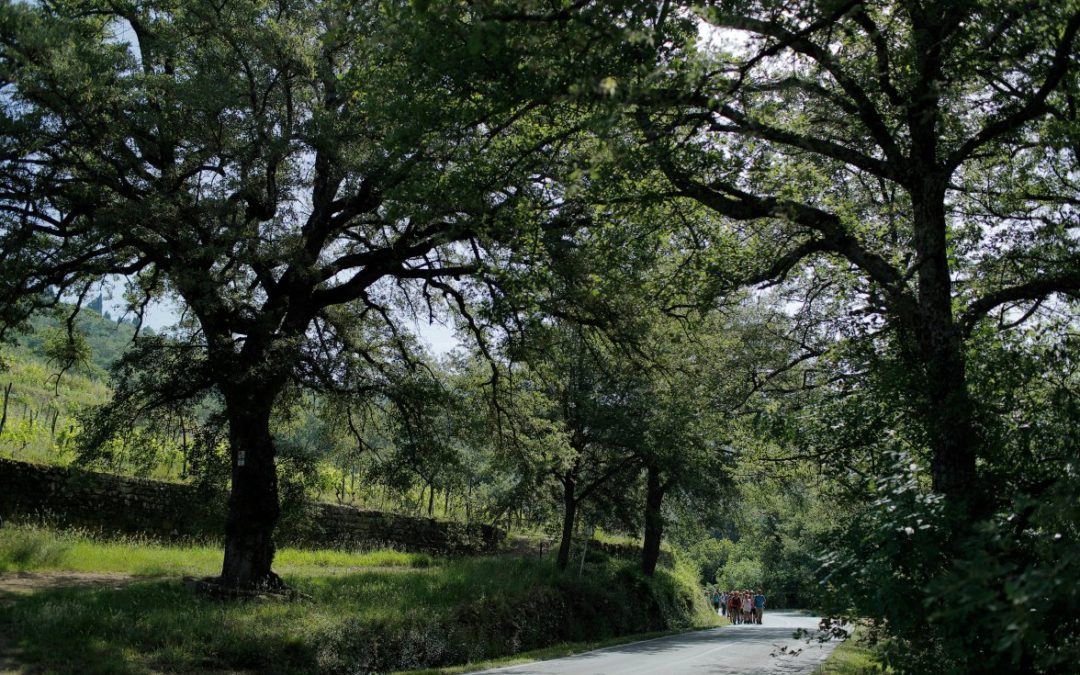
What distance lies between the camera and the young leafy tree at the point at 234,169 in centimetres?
1027

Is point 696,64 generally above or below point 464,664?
above

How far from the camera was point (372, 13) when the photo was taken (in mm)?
9875

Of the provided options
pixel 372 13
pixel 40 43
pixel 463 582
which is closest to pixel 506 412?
pixel 463 582

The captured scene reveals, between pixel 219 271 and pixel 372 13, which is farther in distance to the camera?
pixel 219 271

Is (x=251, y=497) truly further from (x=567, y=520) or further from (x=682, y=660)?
(x=567, y=520)

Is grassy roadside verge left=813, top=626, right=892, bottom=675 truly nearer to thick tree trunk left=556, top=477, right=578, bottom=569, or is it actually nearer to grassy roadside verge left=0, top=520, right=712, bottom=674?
grassy roadside verge left=0, top=520, right=712, bottom=674

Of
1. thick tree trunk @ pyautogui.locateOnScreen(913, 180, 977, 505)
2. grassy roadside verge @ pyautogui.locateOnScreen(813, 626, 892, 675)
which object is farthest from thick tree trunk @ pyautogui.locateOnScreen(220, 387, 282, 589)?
thick tree trunk @ pyautogui.locateOnScreen(913, 180, 977, 505)

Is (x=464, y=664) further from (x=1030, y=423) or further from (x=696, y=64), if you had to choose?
(x=696, y=64)

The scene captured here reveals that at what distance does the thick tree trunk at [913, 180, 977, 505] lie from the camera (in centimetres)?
745

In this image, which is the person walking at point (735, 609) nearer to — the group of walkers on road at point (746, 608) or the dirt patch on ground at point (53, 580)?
the group of walkers on road at point (746, 608)

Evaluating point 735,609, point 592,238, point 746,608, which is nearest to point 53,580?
point 592,238

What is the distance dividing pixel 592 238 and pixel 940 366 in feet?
16.6

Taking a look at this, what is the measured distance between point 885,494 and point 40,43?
11862 millimetres

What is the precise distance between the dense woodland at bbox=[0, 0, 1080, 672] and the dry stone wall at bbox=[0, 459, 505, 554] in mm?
2235
